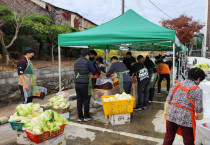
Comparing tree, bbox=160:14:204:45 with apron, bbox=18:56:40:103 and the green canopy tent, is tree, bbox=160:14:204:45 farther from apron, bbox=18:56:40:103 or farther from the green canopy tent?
apron, bbox=18:56:40:103

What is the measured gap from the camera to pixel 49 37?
10.2 meters

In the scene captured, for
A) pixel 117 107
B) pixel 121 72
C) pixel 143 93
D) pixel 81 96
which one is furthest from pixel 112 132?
pixel 143 93

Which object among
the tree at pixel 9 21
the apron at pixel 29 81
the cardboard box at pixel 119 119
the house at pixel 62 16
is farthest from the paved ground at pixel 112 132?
the house at pixel 62 16

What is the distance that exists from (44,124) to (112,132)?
1706mm

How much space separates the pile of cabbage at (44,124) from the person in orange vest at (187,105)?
1.82 m

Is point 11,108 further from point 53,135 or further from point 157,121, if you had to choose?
point 157,121

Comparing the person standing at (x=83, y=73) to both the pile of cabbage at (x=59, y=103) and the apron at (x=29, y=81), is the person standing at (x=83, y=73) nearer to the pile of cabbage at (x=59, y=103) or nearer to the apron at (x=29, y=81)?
the pile of cabbage at (x=59, y=103)

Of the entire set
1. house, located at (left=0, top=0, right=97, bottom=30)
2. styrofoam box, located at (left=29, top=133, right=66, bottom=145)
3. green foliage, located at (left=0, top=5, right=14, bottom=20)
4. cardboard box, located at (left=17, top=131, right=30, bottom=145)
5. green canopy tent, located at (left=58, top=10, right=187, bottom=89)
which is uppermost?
house, located at (left=0, top=0, right=97, bottom=30)

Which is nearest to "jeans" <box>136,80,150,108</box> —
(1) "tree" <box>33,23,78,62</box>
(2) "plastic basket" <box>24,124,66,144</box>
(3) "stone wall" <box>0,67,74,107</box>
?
(2) "plastic basket" <box>24,124,66,144</box>

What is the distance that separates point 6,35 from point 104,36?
676 centimetres

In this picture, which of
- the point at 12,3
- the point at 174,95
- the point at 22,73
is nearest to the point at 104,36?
the point at 22,73

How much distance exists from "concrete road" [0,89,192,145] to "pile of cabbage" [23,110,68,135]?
756mm

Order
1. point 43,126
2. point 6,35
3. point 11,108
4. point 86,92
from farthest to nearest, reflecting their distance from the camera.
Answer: point 6,35
point 11,108
point 86,92
point 43,126

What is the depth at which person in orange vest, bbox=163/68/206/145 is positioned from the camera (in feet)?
7.51
